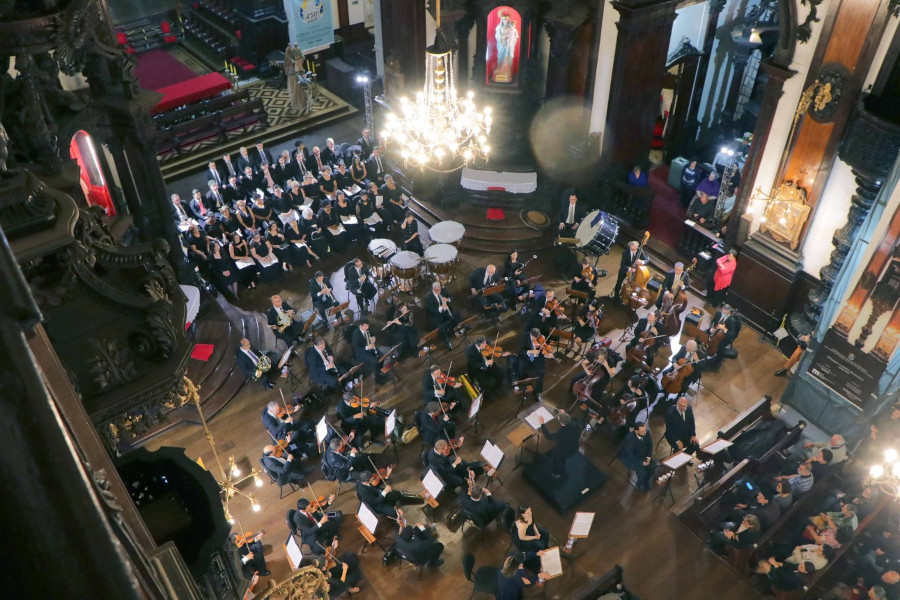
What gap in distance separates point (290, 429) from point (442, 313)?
3.71 meters

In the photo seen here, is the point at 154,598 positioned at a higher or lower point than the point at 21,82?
higher

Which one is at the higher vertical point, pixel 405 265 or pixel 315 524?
pixel 405 265

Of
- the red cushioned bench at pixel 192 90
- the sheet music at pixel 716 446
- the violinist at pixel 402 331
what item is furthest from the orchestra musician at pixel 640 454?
the red cushioned bench at pixel 192 90

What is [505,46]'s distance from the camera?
52.3 ft

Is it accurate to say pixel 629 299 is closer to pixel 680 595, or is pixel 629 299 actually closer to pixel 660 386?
pixel 660 386

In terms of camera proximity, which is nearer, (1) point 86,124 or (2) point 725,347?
(1) point 86,124

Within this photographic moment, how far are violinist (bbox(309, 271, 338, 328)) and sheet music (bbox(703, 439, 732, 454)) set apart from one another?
23.6 feet

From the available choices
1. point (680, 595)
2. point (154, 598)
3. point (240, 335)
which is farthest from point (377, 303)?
point (154, 598)

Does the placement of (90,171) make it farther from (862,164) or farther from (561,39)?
(862,164)

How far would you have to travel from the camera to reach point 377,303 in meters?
15.1

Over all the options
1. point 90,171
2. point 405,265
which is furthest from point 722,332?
point 90,171

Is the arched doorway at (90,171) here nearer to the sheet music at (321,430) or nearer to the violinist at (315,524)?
the sheet music at (321,430)

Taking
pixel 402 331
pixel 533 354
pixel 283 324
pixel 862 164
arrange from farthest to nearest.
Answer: pixel 402 331 < pixel 283 324 < pixel 533 354 < pixel 862 164

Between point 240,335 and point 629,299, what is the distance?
24.8 feet
